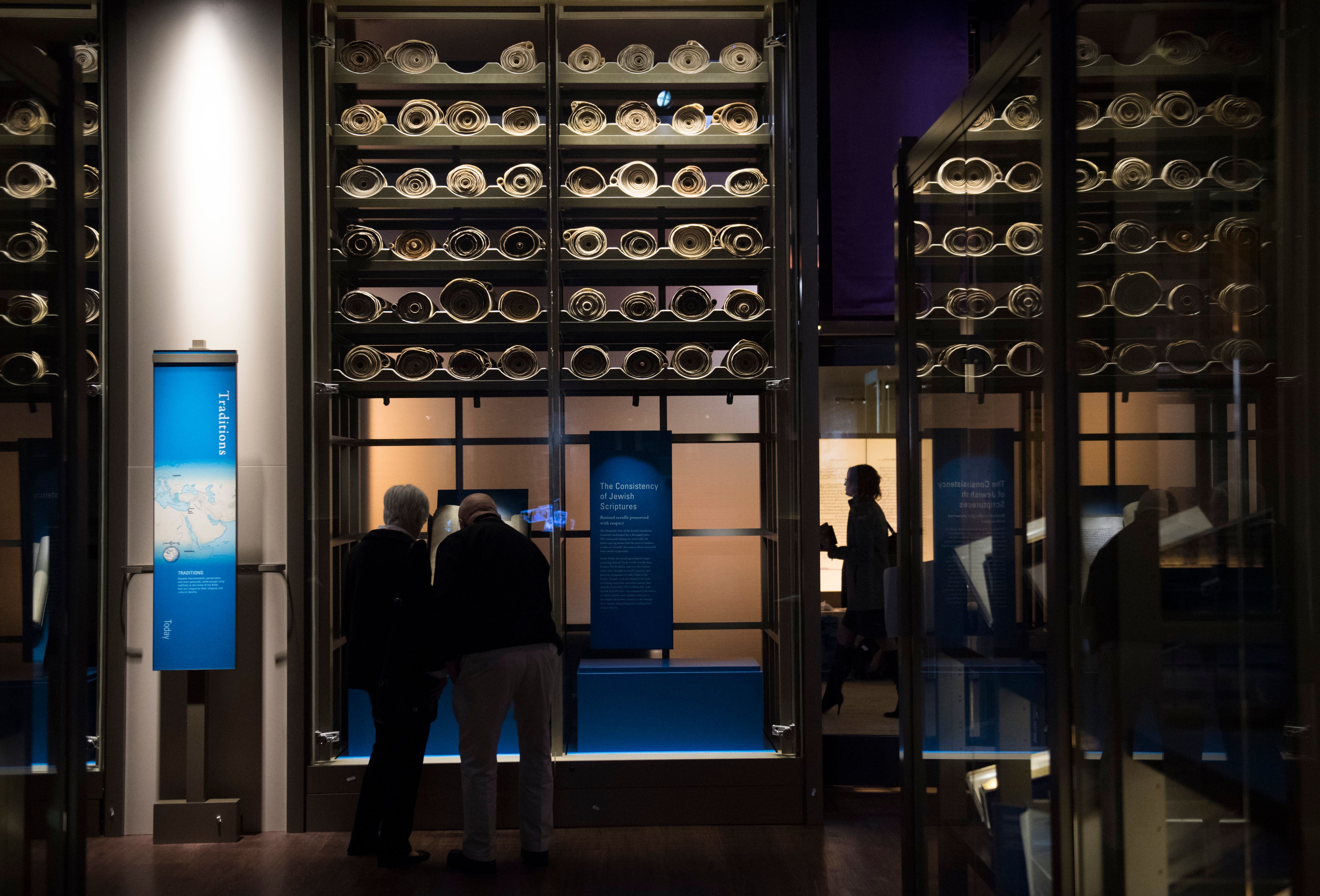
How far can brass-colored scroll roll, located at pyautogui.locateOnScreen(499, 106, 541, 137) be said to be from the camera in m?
4.72

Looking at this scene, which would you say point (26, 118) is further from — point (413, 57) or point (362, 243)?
point (413, 57)

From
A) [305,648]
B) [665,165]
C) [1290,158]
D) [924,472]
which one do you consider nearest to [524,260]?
[665,165]

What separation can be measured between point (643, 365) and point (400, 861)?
2549mm

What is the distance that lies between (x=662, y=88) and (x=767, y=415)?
5.95ft

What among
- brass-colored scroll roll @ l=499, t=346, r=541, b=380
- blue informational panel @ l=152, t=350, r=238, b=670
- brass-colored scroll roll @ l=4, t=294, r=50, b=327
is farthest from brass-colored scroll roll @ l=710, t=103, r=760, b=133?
brass-colored scroll roll @ l=4, t=294, r=50, b=327

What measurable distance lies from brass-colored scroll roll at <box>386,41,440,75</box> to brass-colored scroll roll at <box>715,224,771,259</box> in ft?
5.74

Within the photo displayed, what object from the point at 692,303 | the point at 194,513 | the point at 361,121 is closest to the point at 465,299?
the point at 361,121

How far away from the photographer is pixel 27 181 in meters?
2.04

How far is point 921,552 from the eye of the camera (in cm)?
275

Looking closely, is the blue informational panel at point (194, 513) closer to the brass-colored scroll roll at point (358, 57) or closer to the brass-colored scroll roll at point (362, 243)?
the brass-colored scroll roll at point (362, 243)

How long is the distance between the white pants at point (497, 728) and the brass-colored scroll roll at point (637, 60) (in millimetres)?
2943

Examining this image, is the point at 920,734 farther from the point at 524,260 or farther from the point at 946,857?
the point at 524,260

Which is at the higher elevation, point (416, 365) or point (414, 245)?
point (414, 245)

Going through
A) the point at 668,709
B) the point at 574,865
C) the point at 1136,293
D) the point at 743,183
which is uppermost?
the point at 743,183
